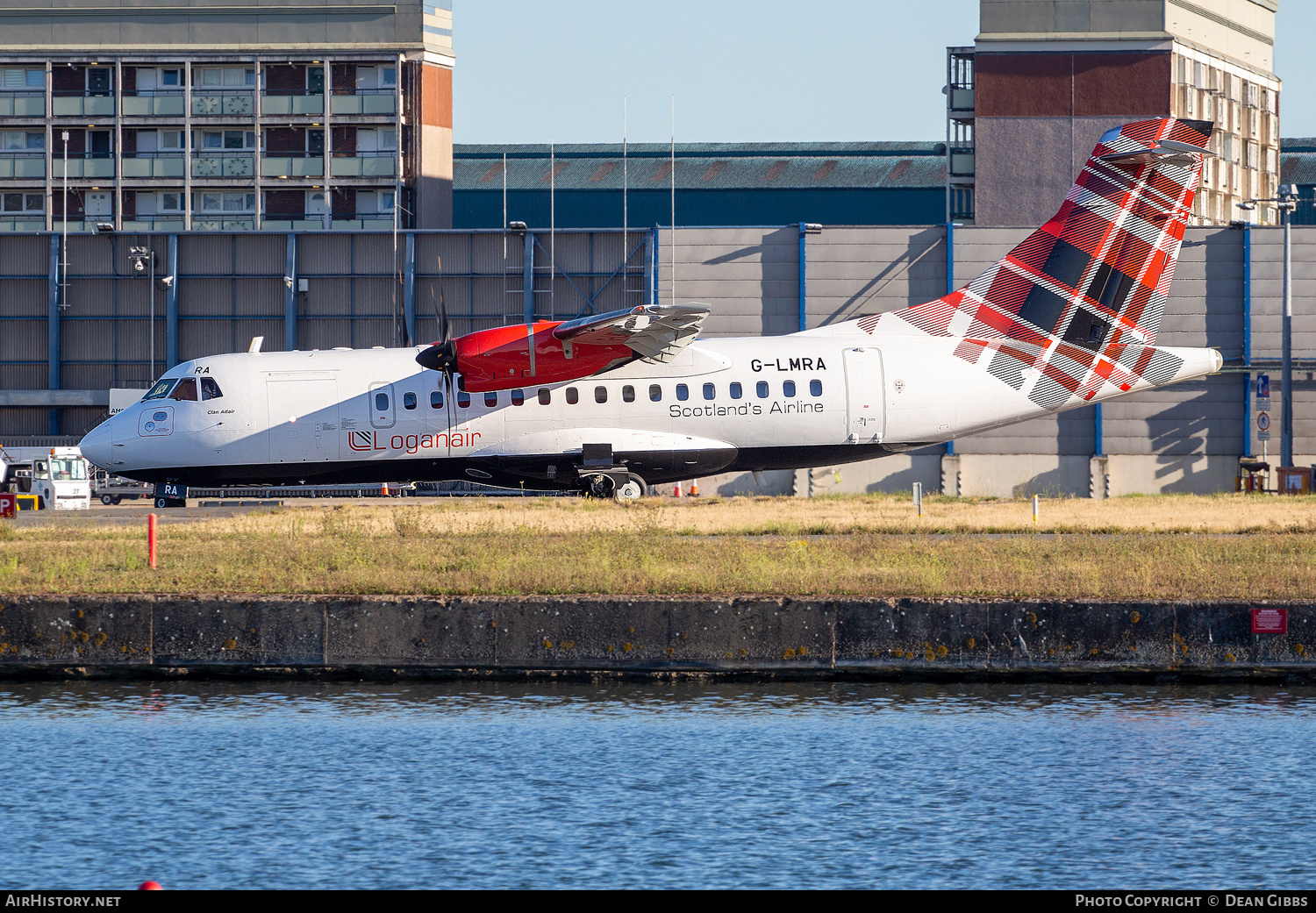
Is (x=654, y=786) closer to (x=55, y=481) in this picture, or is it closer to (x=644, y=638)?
(x=644, y=638)

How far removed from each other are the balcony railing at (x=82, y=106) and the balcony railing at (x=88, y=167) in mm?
2585

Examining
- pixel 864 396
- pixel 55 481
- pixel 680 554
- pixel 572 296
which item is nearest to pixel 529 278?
pixel 572 296

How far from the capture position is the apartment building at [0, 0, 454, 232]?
8575 centimetres

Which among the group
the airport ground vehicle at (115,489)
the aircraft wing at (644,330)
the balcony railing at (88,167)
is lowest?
the airport ground vehicle at (115,489)

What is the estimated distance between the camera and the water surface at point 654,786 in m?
11.5

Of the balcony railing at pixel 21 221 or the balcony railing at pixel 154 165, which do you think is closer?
the balcony railing at pixel 154 165

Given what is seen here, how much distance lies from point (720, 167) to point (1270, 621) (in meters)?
90.2

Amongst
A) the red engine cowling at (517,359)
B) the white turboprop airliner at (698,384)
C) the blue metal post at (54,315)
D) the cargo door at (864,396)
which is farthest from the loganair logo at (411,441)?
the blue metal post at (54,315)

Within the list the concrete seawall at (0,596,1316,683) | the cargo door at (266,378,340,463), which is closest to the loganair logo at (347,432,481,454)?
the cargo door at (266,378,340,463)

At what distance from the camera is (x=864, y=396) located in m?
34.4

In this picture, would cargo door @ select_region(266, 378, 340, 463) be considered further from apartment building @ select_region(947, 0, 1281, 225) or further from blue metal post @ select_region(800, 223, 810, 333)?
apartment building @ select_region(947, 0, 1281, 225)

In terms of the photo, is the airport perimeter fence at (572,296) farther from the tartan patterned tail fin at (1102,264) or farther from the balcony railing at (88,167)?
the tartan patterned tail fin at (1102,264)

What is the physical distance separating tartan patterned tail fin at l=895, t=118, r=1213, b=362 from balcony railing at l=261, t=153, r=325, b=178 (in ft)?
189

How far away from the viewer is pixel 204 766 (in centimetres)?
1458
